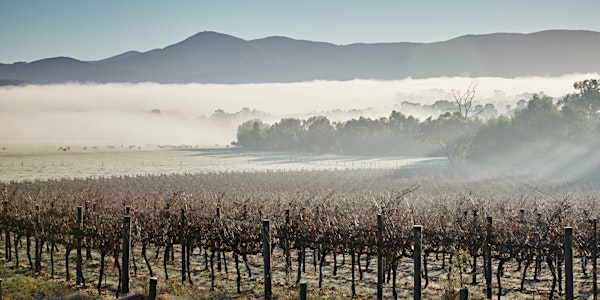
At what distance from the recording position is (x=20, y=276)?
50.1 ft

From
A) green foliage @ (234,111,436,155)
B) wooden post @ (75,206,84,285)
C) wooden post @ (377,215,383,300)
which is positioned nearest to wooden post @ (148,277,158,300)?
wooden post @ (377,215,383,300)

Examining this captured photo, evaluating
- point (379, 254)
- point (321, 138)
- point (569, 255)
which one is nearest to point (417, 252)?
point (379, 254)

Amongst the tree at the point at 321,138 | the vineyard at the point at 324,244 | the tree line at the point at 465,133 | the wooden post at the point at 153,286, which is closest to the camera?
the wooden post at the point at 153,286

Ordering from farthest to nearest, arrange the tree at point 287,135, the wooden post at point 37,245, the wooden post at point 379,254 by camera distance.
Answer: the tree at point 287,135 < the wooden post at point 37,245 < the wooden post at point 379,254

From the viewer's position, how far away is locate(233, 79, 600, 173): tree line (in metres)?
53.1

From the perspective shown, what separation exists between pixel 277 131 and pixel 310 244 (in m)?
92.3

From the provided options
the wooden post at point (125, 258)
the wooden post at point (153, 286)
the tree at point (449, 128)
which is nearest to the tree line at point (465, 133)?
the tree at point (449, 128)

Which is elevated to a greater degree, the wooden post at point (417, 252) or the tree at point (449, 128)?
the tree at point (449, 128)

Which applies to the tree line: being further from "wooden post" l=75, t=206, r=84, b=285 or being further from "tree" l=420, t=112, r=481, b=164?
"wooden post" l=75, t=206, r=84, b=285

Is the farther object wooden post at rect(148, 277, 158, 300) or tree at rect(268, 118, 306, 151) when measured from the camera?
tree at rect(268, 118, 306, 151)

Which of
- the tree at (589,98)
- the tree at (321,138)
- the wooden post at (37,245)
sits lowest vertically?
the wooden post at (37,245)

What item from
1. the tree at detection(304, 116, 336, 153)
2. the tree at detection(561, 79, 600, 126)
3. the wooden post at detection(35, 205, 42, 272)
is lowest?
the wooden post at detection(35, 205, 42, 272)

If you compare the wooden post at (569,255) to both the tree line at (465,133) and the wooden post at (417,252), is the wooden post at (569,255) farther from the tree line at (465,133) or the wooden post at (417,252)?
the tree line at (465,133)

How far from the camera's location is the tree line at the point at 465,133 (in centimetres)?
5309
